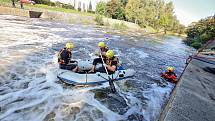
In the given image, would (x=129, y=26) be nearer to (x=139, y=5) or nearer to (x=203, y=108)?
(x=139, y=5)

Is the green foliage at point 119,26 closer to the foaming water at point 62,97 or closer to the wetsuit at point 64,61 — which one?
the foaming water at point 62,97

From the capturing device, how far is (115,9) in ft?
211

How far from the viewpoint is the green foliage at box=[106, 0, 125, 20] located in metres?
63.7

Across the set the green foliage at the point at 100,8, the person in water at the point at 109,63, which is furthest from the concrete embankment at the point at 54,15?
the person in water at the point at 109,63

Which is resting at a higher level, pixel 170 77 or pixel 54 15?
pixel 54 15

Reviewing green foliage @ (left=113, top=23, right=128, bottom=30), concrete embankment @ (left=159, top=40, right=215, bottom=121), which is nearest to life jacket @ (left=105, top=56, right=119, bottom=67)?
concrete embankment @ (left=159, top=40, right=215, bottom=121)

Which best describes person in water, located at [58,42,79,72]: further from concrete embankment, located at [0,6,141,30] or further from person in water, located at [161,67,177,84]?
concrete embankment, located at [0,6,141,30]

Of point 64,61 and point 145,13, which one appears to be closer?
point 64,61

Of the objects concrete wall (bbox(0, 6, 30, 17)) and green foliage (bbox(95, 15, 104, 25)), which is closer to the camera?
concrete wall (bbox(0, 6, 30, 17))

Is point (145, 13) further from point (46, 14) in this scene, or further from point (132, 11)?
point (46, 14)

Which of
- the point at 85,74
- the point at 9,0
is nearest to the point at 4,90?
the point at 85,74

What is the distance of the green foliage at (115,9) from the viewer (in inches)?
2506

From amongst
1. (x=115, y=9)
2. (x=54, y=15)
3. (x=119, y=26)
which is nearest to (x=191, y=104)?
(x=54, y=15)

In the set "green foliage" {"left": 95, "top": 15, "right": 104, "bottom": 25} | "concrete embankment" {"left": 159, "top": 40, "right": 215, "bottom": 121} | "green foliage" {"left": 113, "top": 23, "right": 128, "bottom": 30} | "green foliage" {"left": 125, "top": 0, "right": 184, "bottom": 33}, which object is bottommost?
"concrete embankment" {"left": 159, "top": 40, "right": 215, "bottom": 121}
